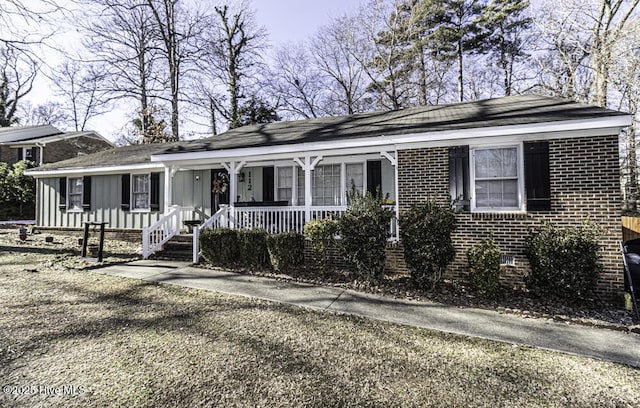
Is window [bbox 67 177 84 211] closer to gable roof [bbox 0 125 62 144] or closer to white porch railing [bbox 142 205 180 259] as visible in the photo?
Answer: white porch railing [bbox 142 205 180 259]

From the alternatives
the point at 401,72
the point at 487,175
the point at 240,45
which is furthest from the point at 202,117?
the point at 487,175

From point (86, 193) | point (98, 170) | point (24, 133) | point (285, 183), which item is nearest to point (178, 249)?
point (285, 183)

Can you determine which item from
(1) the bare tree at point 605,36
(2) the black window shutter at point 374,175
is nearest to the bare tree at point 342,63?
(1) the bare tree at point 605,36

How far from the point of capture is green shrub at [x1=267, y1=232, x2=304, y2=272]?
7.22m

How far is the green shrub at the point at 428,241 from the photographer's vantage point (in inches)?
228

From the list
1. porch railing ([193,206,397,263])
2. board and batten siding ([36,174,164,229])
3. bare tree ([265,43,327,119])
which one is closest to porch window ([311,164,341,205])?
porch railing ([193,206,397,263])

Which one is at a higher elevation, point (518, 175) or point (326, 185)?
point (326, 185)

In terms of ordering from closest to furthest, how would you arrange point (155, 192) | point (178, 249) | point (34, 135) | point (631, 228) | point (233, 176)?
point (631, 228)
point (233, 176)
point (178, 249)
point (155, 192)
point (34, 135)

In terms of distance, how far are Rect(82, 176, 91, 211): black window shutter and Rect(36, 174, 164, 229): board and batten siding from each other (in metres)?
0.12

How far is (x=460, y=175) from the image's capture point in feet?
22.0

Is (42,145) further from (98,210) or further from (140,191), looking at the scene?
(140,191)

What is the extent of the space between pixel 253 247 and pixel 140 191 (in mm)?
6782

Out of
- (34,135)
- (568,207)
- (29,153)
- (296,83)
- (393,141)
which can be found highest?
(296,83)

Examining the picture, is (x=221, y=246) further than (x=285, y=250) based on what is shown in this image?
Yes
